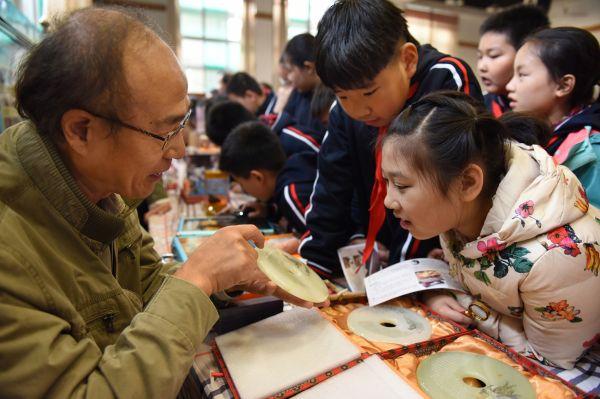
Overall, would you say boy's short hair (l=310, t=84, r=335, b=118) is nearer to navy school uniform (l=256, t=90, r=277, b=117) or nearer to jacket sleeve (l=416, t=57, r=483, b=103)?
jacket sleeve (l=416, t=57, r=483, b=103)

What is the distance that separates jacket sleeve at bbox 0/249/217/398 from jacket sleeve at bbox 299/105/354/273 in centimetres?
76

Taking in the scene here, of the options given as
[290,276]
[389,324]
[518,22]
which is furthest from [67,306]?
[518,22]

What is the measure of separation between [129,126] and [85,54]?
5.1 inches

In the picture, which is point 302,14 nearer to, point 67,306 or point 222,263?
point 222,263

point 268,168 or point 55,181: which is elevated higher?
point 55,181

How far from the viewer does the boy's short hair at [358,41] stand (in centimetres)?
110

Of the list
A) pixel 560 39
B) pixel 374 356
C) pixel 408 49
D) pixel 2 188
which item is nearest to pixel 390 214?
pixel 408 49

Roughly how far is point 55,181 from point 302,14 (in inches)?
338

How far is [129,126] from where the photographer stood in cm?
72

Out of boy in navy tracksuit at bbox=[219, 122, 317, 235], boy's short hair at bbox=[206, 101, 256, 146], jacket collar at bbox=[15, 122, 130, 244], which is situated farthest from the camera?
boy's short hair at bbox=[206, 101, 256, 146]

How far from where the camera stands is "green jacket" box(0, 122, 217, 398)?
1.82 ft

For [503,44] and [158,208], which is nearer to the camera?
[503,44]

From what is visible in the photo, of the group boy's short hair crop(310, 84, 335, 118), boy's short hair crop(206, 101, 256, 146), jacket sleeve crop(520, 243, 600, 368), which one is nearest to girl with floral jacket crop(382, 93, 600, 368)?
jacket sleeve crop(520, 243, 600, 368)

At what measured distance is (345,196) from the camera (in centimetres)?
150
